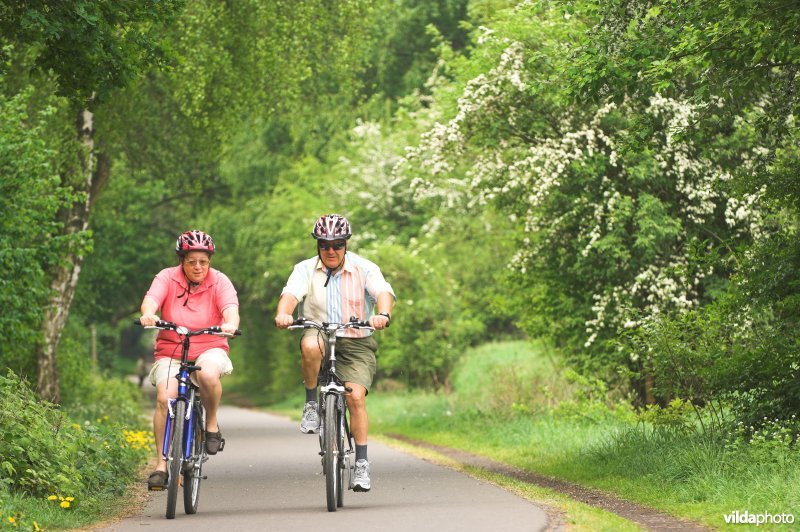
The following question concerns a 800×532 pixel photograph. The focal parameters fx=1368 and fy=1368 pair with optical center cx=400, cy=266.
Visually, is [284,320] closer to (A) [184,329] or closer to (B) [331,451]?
(A) [184,329]

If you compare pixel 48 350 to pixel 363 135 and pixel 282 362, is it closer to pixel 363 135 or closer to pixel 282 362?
pixel 363 135

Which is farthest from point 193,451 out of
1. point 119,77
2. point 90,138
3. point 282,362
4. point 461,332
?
point 282,362

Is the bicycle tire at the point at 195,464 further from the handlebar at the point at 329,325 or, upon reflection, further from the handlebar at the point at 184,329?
the handlebar at the point at 329,325

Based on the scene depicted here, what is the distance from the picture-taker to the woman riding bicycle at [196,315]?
10.2 meters

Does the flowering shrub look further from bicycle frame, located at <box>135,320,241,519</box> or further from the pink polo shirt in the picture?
bicycle frame, located at <box>135,320,241,519</box>

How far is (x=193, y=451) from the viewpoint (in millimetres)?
10109

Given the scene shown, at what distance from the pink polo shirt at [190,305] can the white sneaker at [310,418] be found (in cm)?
79

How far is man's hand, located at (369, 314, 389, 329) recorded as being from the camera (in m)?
10.1

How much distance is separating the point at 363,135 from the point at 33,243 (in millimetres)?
20443

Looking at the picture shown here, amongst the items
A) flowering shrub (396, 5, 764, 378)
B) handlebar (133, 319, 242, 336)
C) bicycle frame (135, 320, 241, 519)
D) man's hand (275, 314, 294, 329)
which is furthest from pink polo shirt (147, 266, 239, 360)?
flowering shrub (396, 5, 764, 378)

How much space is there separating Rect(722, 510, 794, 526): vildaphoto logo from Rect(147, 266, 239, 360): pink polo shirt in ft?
13.2

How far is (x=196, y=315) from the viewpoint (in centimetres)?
1049

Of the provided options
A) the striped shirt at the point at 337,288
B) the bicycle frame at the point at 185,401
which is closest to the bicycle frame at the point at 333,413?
the striped shirt at the point at 337,288

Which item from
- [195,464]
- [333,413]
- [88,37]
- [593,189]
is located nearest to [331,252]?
[333,413]
